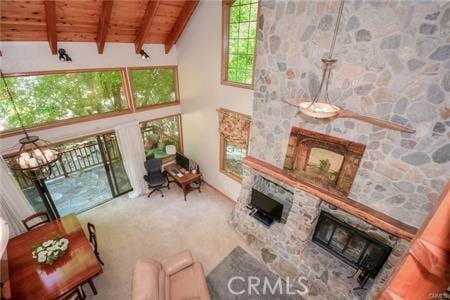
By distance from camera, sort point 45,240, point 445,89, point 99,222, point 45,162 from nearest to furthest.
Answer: point 445,89, point 45,162, point 45,240, point 99,222

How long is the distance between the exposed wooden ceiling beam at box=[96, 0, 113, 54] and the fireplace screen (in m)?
5.23

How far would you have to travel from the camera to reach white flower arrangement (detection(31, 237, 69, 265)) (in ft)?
10.6

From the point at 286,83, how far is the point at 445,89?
1850 mm

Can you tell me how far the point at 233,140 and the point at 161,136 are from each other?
2781mm

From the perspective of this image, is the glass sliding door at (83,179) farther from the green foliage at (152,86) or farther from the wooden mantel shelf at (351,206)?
the wooden mantel shelf at (351,206)

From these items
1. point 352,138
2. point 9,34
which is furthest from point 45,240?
point 352,138

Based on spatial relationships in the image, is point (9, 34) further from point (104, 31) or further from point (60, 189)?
point (60, 189)

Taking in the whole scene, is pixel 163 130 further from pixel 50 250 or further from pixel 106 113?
pixel 50 250

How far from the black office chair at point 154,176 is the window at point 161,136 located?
610 mm

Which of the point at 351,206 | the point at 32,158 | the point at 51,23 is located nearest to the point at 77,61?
the point at 51,23

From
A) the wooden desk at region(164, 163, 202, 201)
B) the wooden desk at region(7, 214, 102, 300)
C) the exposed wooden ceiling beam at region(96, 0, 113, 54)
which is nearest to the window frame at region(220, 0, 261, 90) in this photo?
the exposed wooden ceiling beam at region(96, 0, 113, 54)

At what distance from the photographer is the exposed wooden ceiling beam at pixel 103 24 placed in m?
3.61

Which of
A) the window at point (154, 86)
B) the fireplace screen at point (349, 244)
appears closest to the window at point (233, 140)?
the window at point (154, 86)

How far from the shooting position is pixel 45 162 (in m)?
2.80
